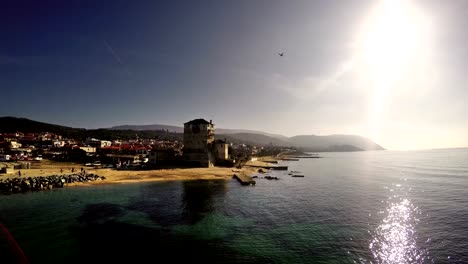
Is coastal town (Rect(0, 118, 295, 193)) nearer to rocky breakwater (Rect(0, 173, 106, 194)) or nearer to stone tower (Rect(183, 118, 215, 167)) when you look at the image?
stone tower (Rect(183, 118, 215, 167))

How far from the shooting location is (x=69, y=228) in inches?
1099

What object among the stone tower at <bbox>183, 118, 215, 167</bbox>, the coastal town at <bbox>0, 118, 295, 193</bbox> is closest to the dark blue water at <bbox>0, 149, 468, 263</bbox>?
the coastal town at <bbox>0, 118, 295, 193</bbox>

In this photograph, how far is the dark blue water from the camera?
22.6 m

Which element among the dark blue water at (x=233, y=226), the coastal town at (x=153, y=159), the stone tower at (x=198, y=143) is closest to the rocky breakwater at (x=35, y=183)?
the dark blue water at (x=233, y=226)

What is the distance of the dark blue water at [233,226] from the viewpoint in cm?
2256

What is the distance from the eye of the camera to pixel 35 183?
163 ft

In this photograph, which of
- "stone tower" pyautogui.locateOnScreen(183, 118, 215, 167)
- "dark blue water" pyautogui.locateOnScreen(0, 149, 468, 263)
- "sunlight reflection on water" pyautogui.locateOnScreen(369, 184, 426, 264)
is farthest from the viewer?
"stone tower" pyautogui.locateOnScreen(183, 118, 215, 167)

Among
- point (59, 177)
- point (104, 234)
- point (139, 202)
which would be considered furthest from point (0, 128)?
point (104, 234)

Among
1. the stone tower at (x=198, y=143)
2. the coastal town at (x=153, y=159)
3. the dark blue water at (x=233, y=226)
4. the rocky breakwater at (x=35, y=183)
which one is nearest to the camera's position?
the dark blue water at (x=233, y=226)

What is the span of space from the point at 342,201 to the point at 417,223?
12.2m

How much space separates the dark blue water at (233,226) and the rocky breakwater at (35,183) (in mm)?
4378

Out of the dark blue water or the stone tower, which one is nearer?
the dark blue water

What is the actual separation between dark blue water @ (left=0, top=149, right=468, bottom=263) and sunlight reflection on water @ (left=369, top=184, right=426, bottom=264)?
0.09m

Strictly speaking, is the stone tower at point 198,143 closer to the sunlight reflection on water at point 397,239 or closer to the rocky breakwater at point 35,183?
the rocky breakwater at point 35,183
